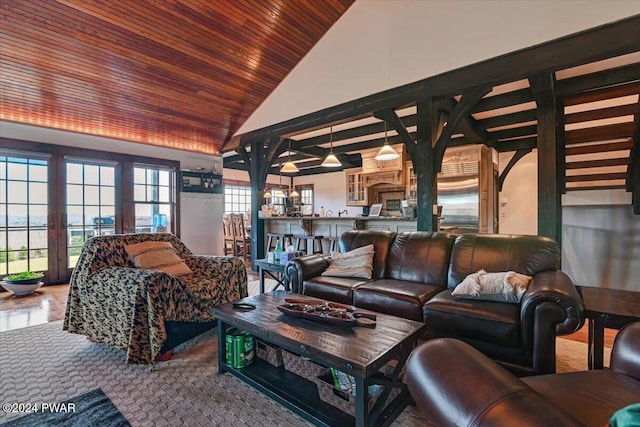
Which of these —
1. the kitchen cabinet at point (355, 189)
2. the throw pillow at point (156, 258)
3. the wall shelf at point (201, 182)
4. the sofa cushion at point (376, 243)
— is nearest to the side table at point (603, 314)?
the sofa cushion at point (376, 243)

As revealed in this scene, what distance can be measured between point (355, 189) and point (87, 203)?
5668mm

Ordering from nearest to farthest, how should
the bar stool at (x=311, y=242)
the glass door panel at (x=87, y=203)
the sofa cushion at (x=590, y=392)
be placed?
the sofa cushion at (x=590, y=392) < the glass door panel at (x=87, y=203) < the bar stool at (x=311, y=242)

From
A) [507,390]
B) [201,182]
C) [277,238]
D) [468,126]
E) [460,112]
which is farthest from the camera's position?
[201,182]

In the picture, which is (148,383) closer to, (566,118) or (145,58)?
(145,58)

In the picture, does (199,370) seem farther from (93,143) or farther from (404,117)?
(93,143)

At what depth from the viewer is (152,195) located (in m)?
5.99

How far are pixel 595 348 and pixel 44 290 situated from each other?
6388 millimetres

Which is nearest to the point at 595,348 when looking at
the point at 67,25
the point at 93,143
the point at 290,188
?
the point at 67,25

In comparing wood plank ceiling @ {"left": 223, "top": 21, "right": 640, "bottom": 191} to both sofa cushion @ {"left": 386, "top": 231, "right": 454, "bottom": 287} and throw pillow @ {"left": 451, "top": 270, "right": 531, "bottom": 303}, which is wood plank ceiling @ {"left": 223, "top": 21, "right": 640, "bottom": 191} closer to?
sofa cushion @ {"left": 386, "top": 231, "right": 454, "bottom": 287}

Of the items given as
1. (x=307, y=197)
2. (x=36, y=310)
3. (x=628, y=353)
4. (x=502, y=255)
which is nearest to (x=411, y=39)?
(x=502, y=255)

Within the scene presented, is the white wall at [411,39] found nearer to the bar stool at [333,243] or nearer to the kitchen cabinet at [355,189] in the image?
the bar stool at [333,243]

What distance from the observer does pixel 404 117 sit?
4855 millimetres

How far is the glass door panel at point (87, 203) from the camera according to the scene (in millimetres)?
5082

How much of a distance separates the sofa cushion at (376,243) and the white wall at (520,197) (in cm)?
417
